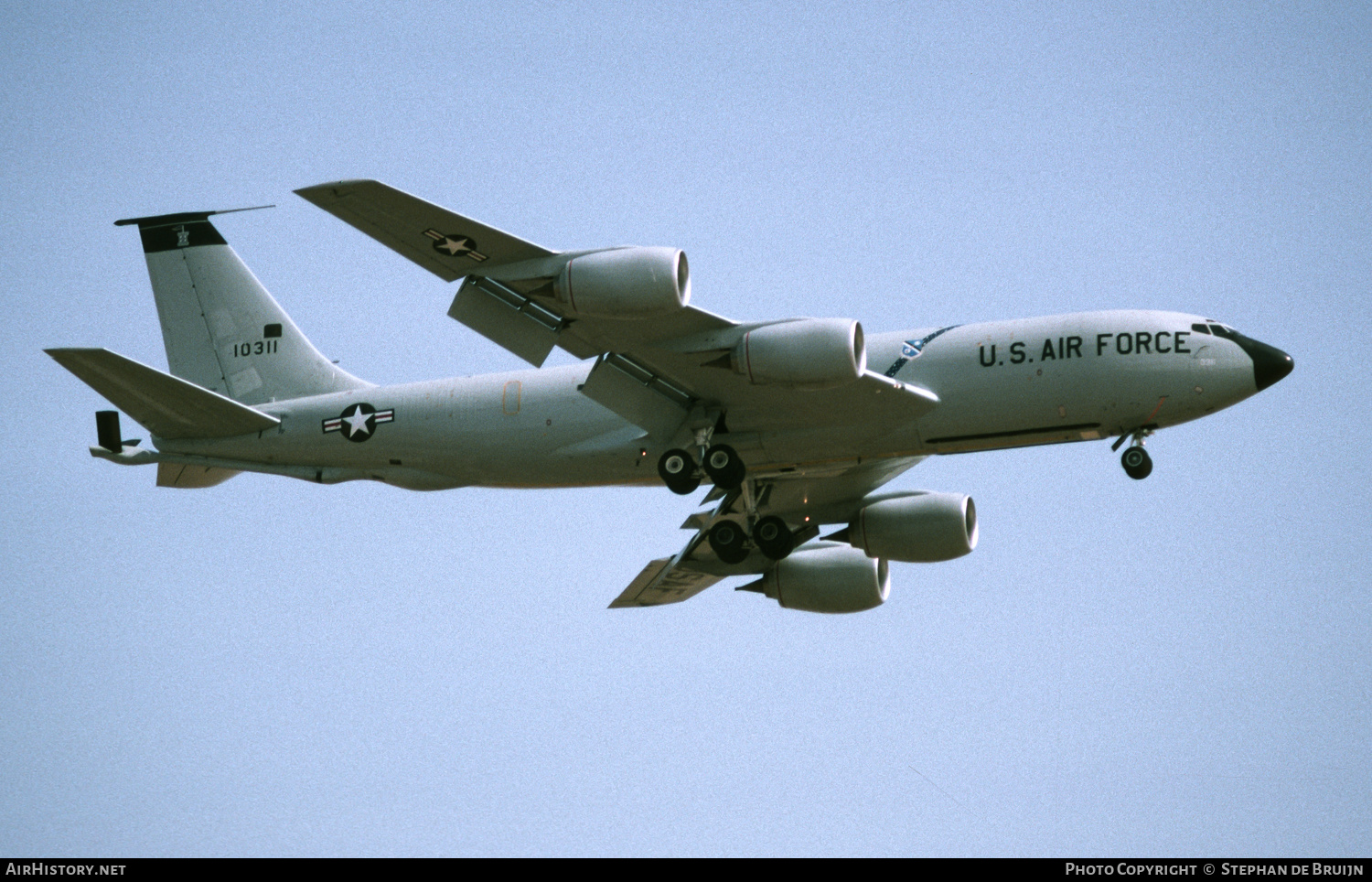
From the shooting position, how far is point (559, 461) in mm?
34875

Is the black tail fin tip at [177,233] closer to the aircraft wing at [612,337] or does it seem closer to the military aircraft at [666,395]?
the military aircraft at [666,395]

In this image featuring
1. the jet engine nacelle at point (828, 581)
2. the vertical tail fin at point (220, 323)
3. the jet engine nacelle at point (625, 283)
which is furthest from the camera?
the jet engine nacelle at point (828, 581)

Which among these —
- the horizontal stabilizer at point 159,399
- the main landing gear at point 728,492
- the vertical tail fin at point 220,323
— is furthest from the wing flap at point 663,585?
the horizontal stabilizer at point 159,399

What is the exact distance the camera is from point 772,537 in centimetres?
3591

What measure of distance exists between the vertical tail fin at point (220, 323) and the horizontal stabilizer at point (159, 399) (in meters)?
2.36

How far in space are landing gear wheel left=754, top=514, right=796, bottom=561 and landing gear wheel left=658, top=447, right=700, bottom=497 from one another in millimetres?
3254

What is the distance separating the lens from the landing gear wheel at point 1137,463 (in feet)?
105

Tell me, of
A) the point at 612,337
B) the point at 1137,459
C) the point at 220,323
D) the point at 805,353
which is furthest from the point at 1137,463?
the point at 220,323

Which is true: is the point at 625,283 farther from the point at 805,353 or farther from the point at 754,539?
the point at 754,539

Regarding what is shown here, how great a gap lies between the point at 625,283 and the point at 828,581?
45.3ft

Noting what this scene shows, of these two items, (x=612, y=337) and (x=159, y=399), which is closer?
(x=612, y=337)

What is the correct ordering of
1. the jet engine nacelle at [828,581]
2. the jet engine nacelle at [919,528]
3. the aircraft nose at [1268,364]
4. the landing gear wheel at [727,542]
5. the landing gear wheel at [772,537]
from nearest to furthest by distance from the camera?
the aircraft nose at [1268,364], the landing gear wheel at [772,537], the landing gear wheel at [727,542], the jet engine nacelle at [919,528], the jet engine nacelle at [828,581]
